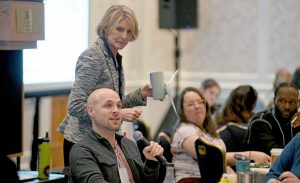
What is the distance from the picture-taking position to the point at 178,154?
477 cm

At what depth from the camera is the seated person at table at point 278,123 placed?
4684 millimetres

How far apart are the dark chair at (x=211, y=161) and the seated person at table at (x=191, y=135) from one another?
1.40 feet

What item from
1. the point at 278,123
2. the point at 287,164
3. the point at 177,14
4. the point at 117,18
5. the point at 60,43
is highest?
the point at 177,14

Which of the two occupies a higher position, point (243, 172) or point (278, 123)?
point (278, 123)

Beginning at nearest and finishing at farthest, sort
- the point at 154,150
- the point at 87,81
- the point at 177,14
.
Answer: the point at 154,150, the point at 87,81, the point at 177,14

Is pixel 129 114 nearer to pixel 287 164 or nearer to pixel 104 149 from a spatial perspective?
pixel 104 149

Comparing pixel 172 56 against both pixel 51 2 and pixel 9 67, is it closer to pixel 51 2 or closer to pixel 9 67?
pixel 51 2

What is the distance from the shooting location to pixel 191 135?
4.70 metres

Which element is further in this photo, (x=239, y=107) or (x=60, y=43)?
(x=60, y=43)

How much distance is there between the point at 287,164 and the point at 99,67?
3.89ft

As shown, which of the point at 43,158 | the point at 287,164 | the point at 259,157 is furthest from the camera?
the point at 43,158

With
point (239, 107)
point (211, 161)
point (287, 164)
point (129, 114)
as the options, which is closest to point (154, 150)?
point (129, 114)

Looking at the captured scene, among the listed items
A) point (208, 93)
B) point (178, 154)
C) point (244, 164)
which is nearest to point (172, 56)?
point (208, 93)

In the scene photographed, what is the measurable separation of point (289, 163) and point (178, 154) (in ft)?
3.30
